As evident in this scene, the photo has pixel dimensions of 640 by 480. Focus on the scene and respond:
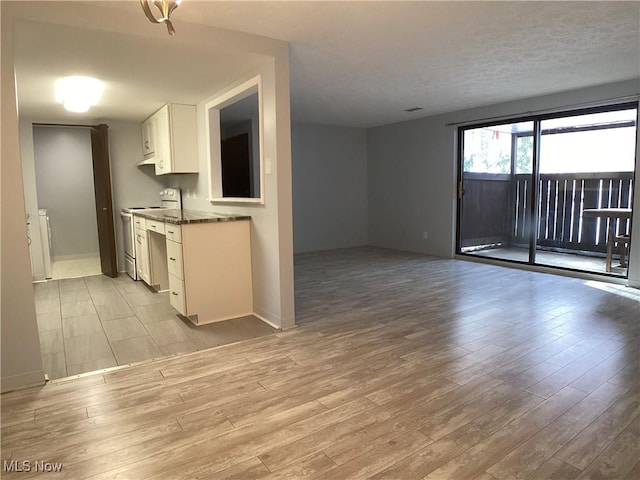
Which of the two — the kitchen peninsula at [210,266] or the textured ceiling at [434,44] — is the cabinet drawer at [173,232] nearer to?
the kitchen peninsula at [210,266]

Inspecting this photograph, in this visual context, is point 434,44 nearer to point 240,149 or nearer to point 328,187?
point 240,149

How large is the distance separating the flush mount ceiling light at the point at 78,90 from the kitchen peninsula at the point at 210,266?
1.39m

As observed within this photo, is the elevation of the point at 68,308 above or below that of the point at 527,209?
below

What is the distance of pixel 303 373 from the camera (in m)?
2.46

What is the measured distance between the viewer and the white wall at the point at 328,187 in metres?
7.16

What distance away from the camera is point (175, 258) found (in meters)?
3.45

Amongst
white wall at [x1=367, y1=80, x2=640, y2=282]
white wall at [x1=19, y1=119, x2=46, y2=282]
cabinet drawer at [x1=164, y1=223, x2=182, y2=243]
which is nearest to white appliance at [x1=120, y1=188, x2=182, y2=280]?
→ white wall at [x1=19, y1=119, x2=46, y2=282]

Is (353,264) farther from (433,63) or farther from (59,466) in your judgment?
(59,466)

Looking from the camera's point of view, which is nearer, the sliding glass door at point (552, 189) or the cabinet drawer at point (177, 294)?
the cabinet drawer at point (177, 294)

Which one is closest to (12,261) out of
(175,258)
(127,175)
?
(175,258)

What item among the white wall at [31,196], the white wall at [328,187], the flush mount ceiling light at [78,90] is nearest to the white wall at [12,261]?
the flush mount ceiling light at [78,90]

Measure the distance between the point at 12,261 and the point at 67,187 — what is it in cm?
544

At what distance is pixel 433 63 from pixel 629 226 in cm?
299

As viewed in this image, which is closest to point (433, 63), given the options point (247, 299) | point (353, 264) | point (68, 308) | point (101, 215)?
point (247, 299)
